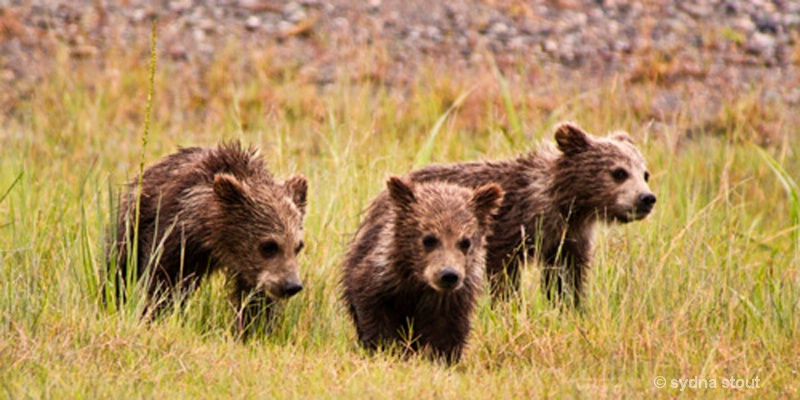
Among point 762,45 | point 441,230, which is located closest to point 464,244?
point 441,230

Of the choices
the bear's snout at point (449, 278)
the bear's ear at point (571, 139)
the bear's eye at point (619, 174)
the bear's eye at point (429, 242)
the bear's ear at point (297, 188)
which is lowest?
the bear's snout at point (449, 278)

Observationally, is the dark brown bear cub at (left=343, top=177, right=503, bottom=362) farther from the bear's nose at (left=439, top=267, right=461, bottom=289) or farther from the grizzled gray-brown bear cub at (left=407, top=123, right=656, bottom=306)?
the grizzled gray-brown bear cub at (left=407, top=123, right=656, bottom=306)

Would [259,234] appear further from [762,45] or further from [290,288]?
[762,45]

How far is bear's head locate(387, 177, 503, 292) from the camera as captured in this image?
24.7ft

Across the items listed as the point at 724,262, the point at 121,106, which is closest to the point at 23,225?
the point at 724,262

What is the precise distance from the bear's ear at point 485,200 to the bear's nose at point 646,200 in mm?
1276

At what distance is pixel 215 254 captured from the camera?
26.6ft

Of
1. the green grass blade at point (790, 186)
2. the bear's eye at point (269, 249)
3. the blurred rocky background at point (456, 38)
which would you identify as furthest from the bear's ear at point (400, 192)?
the blurred rocky background at point (456, 38)

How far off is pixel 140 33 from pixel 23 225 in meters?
8.99

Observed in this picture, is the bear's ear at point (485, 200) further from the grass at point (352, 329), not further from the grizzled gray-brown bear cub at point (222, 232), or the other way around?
the grizzled gray-brown bear cub at point (222, 232)

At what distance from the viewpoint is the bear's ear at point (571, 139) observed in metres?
9.03

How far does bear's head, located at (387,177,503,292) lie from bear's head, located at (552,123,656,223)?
1069 mm

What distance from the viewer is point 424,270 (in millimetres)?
7625

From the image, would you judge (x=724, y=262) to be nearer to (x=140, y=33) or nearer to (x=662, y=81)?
(x=662, y=81)
